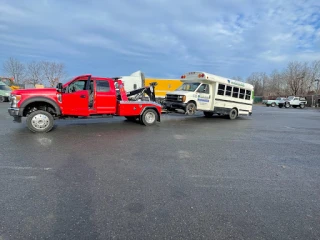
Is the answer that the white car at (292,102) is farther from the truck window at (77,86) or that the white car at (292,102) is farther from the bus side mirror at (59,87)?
the bus side mirror at (59,87)

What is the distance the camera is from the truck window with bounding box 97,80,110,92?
829cm

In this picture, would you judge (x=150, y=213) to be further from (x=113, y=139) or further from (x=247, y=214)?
(x=113, y=139)

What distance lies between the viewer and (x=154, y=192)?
3.30m

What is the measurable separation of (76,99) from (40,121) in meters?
1.42

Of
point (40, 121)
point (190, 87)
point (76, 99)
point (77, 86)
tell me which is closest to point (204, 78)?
point (190, 87)

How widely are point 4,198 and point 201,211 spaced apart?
9.09 ft

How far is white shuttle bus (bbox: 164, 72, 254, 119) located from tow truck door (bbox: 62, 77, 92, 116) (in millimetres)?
5218

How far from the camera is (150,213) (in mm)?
2754

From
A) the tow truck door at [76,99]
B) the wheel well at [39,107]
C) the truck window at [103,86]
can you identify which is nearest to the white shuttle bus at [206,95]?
the truck window at [103,86]

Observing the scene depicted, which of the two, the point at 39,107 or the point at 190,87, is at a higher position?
the point at 190,87

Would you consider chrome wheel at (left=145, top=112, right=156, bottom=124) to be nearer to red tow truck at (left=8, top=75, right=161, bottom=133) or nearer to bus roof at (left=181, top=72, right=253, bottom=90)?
red tow truck at (left=8, top=75, right=161, bottom=133)

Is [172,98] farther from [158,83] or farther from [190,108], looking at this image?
[158,83]

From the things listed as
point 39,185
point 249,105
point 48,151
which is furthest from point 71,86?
point 249,105

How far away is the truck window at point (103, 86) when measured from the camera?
8.29 m
